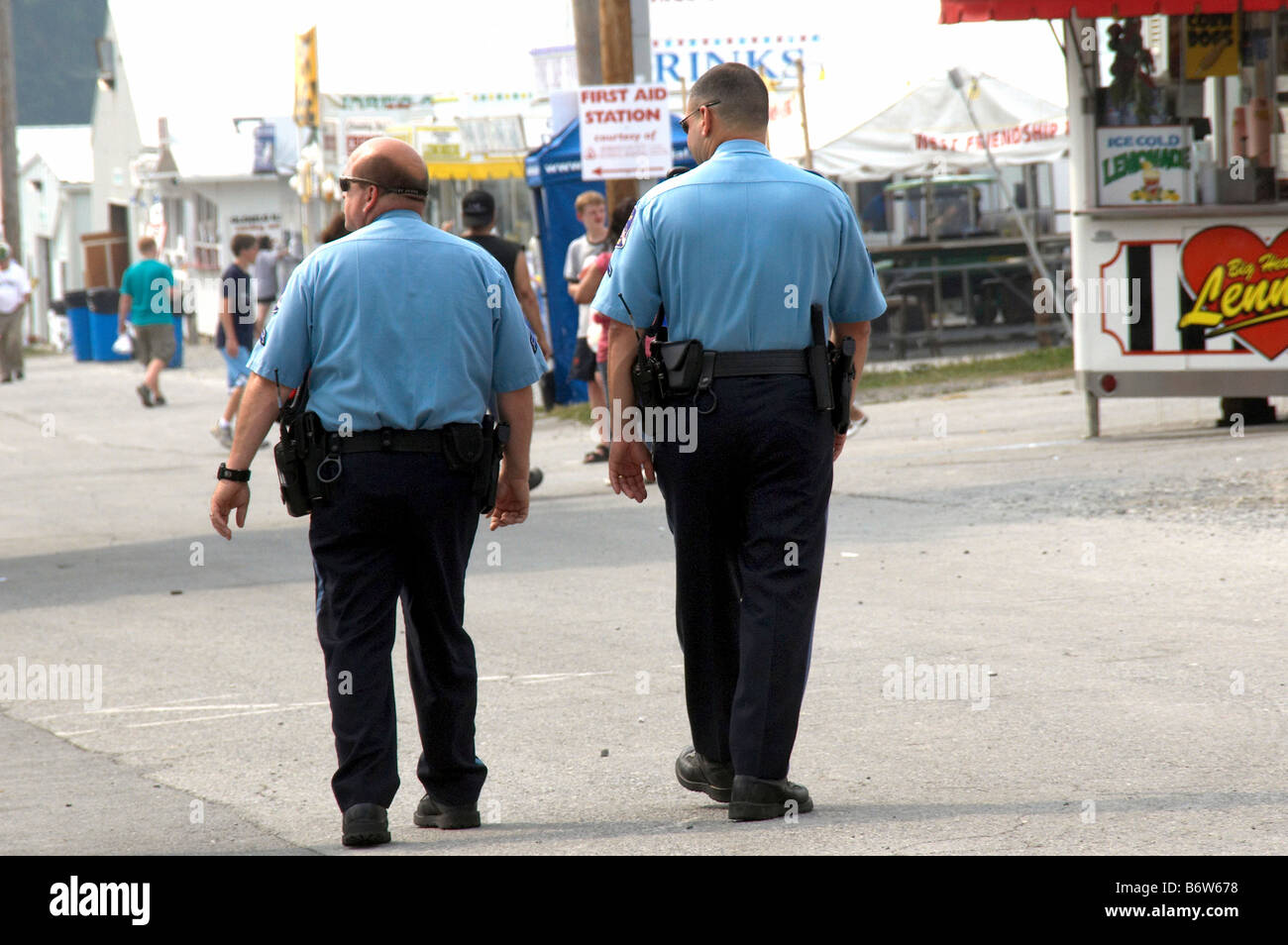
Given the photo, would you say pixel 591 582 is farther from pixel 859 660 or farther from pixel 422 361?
pixel 422 361

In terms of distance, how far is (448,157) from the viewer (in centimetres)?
2511

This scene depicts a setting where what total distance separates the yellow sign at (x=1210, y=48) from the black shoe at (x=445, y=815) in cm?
925

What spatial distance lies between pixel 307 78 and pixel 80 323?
27.3 ft

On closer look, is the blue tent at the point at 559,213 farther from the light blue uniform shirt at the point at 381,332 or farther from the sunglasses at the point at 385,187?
the light blue uniform shirt at the point at 381,332

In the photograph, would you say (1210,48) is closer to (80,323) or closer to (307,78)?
(307,78)

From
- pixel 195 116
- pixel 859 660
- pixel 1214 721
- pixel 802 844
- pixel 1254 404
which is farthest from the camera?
pixel 195 116

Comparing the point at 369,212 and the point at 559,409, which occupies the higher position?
the point at 369,212

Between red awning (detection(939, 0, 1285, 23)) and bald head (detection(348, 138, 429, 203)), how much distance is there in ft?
24.7

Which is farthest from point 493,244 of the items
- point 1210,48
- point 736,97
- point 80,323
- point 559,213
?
point 80,323

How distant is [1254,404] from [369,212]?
935cm

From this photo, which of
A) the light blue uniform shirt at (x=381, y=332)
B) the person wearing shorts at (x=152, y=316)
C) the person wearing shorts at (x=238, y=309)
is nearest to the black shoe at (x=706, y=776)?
the light blue uniform shirt at (x=381, y=332)

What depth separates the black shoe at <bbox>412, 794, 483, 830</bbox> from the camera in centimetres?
486

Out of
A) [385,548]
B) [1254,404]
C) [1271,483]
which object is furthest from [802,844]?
[1254,404]

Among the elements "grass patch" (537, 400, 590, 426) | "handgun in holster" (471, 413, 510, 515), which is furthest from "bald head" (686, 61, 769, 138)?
"grass patch" (537, 400, 590, 426)
